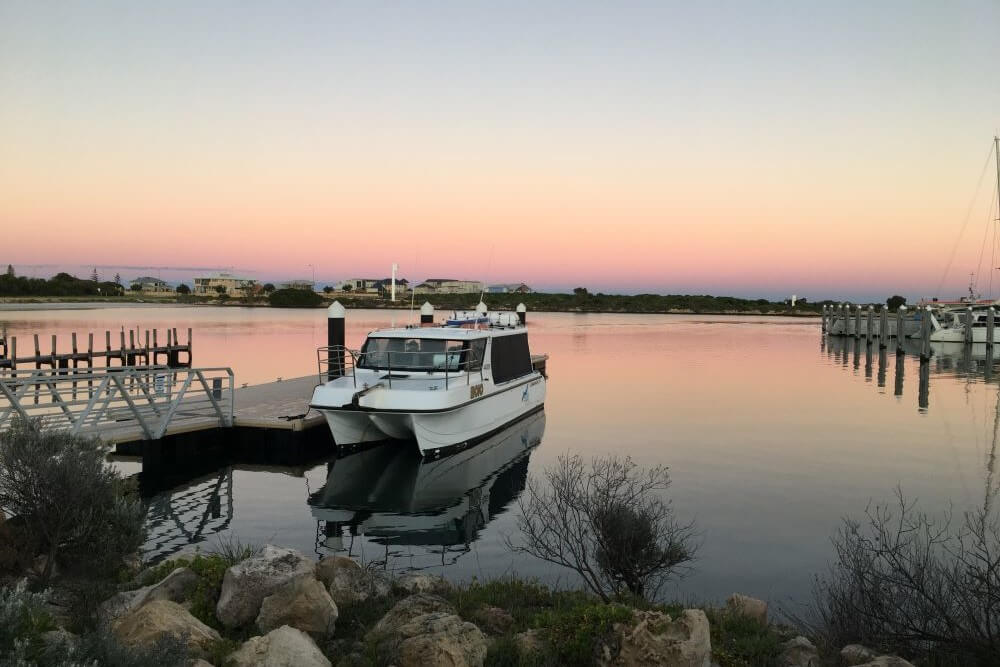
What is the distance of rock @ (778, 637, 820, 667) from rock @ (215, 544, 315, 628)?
4236mm

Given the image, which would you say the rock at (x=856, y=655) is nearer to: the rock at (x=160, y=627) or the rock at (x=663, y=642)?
the rock at (x=663, y=642)

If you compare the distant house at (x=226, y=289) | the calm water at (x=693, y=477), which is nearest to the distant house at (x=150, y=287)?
the distant house at (x=226, y=289)

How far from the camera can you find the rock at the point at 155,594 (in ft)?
22.3

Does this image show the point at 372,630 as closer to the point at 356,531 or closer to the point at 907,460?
the point at 356,531

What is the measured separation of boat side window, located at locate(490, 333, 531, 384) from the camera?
2072 centimetres

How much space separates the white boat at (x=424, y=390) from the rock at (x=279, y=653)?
10648 mm

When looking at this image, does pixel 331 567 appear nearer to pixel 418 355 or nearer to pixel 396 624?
pixel 396 624

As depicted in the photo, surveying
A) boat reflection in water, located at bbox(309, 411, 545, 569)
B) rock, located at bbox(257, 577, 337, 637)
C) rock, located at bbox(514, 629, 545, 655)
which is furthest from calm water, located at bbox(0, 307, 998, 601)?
rock, located at bbox(257, 577, 337, 637)

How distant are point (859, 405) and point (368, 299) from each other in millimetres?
135457

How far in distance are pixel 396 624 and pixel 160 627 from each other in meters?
1.87

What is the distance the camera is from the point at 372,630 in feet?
21.6

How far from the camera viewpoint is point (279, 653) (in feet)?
18.2

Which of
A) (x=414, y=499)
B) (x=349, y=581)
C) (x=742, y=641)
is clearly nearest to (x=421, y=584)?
(x=349, y=581)

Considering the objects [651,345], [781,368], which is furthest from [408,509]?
[651,345]
